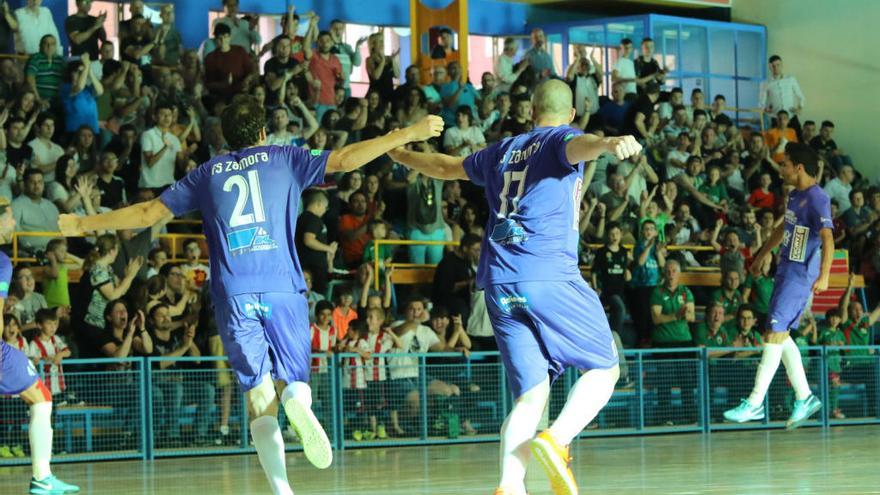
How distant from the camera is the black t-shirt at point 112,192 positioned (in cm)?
1584

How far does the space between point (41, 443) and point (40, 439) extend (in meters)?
0.03

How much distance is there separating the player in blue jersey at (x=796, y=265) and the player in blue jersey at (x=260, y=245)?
5668mm

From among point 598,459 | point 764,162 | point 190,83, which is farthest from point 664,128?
point 598,459

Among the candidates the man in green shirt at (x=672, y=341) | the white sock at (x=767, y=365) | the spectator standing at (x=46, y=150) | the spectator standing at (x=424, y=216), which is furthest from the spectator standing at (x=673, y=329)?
the spectator standing at (x=46, y=150)

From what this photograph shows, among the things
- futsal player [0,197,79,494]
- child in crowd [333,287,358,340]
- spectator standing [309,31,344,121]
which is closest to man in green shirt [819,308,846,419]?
child in crowd [333,287,358,340]

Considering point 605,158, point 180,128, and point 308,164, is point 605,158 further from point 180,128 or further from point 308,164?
point 308,164

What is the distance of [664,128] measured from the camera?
2245cm

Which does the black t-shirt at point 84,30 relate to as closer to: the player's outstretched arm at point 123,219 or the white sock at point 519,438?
the player's outstretched arm at point 123,219

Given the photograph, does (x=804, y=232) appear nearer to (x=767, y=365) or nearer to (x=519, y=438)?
(x=767, y=365)

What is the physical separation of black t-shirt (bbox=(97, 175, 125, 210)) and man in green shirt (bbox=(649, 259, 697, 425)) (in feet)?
21.2

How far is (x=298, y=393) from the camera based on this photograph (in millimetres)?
7320

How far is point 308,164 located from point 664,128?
50.9ft

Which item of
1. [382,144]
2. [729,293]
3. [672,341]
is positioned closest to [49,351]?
[382,144]

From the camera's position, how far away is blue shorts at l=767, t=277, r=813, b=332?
12461 mm
